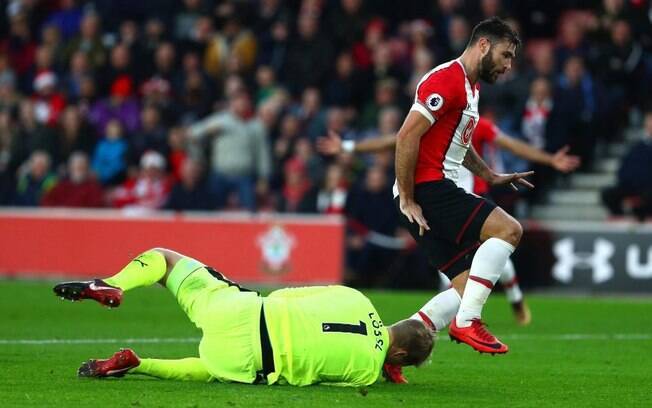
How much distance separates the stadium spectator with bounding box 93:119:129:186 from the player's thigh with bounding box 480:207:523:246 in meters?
13.4

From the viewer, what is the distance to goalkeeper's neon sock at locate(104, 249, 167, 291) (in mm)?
8531

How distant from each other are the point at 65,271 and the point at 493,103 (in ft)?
21.4

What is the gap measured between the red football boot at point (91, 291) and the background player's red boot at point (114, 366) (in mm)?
505

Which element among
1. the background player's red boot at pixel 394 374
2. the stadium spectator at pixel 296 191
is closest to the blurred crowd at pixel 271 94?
the stadium spectator at pixel 296 191

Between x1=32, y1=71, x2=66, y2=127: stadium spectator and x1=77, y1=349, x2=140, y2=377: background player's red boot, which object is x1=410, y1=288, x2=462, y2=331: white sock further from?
x1=32, y1=71, x2=66, y2=127: stadium spectator

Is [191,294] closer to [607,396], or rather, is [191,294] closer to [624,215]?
[607,396]

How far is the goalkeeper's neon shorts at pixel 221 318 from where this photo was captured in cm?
843

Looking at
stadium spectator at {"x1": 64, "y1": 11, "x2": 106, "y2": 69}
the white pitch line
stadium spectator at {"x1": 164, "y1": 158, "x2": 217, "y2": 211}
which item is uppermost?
stadium spectator at {"x1": 64, "y1": 11, "x2": 106, "y2": 69}

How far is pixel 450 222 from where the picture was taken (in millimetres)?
9555

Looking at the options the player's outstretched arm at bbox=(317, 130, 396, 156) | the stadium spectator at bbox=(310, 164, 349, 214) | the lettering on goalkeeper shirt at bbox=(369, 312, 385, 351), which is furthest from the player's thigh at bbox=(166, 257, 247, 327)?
the stadium spectator at bbox=(310, 164, 349, 214)

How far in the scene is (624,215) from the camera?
63.8 feet

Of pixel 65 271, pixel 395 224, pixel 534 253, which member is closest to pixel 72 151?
pixel 65 271

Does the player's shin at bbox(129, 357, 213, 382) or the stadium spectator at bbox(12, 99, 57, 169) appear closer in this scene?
the player's shin at bbox(129, 357, 213, 382)

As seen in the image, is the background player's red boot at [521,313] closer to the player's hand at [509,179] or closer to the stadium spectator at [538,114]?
the player's hand at [509,179]
